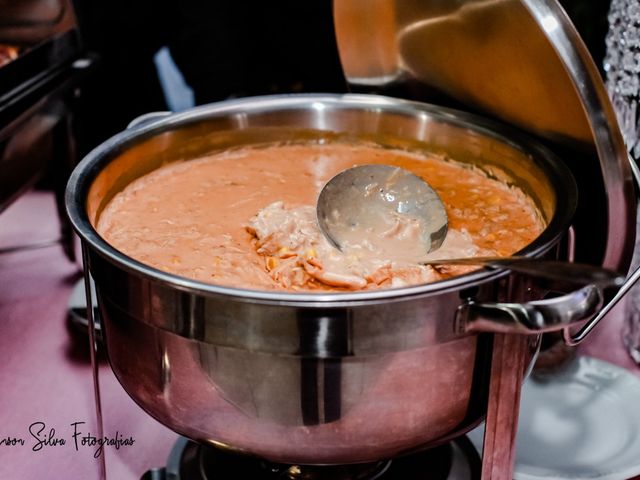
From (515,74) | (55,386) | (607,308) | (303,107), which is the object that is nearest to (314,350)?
(607,308)

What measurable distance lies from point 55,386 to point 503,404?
34.6 inches

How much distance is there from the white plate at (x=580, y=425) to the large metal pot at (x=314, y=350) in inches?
14.4

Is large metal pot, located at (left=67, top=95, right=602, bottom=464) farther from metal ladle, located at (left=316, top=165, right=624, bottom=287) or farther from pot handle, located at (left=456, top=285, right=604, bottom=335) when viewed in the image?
metal ladle, located at (left=316, top=165, right=624, bottom=287)

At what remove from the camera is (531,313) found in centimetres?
76

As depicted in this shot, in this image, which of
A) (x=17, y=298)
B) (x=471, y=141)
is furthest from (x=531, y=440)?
(x=17, y=298)

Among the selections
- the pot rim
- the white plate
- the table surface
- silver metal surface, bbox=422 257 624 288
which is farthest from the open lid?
the table surface

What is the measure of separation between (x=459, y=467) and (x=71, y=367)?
743 millimetres

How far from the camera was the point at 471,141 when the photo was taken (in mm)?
1245

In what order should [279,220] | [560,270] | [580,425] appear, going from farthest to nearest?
[580,425]
[279,220]
[560,270]

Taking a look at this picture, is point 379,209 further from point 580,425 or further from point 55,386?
point 55,386

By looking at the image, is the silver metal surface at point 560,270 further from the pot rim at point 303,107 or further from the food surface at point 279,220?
the food surface at point 279,220

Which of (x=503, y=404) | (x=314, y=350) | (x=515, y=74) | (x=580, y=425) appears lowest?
(x=580, y=425)

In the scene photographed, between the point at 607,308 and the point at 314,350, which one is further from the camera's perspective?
the point at 607,308

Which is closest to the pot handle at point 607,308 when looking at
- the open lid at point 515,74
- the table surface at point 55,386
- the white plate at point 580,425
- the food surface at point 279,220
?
the open lid at point 515,74
